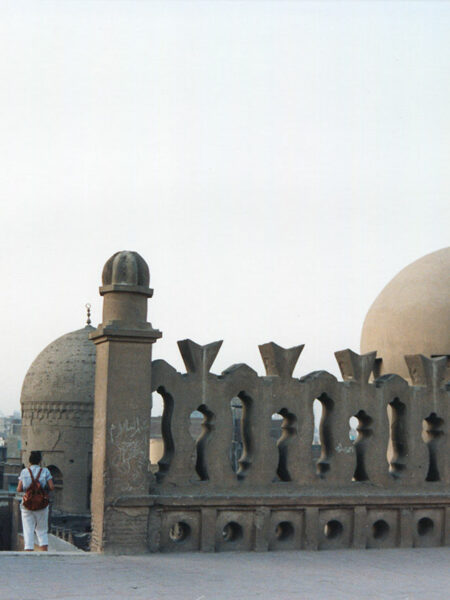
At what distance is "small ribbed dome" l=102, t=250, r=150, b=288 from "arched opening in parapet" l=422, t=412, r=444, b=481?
3789 millimetres

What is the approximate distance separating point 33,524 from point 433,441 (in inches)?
181

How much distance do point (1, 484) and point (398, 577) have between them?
3159 cm

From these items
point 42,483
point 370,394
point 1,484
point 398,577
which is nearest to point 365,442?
point 370,394

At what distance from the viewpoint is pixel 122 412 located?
8.02 m

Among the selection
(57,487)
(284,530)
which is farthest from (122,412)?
(57,487)

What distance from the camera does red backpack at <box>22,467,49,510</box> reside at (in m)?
8.66

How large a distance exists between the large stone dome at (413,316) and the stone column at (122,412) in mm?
4291

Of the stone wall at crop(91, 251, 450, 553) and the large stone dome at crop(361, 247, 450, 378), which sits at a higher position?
the large stone dome at crop(361, 247, 450, 378)

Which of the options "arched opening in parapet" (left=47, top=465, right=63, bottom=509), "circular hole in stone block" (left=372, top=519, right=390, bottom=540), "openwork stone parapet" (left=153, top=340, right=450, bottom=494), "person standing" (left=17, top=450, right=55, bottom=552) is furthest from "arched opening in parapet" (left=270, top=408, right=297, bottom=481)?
"arched opening in parapet" (left=47, top=465, right=63, bottom=509)

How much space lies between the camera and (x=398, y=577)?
7430mm

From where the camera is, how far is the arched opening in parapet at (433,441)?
962cm

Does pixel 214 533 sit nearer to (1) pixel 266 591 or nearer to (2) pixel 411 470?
(1) pixel 266 591

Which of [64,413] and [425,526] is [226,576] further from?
[64,413]

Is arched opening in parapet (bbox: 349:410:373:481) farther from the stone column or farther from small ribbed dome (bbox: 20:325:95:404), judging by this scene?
small ribbed dome (bbox: 20:325:95:404)
